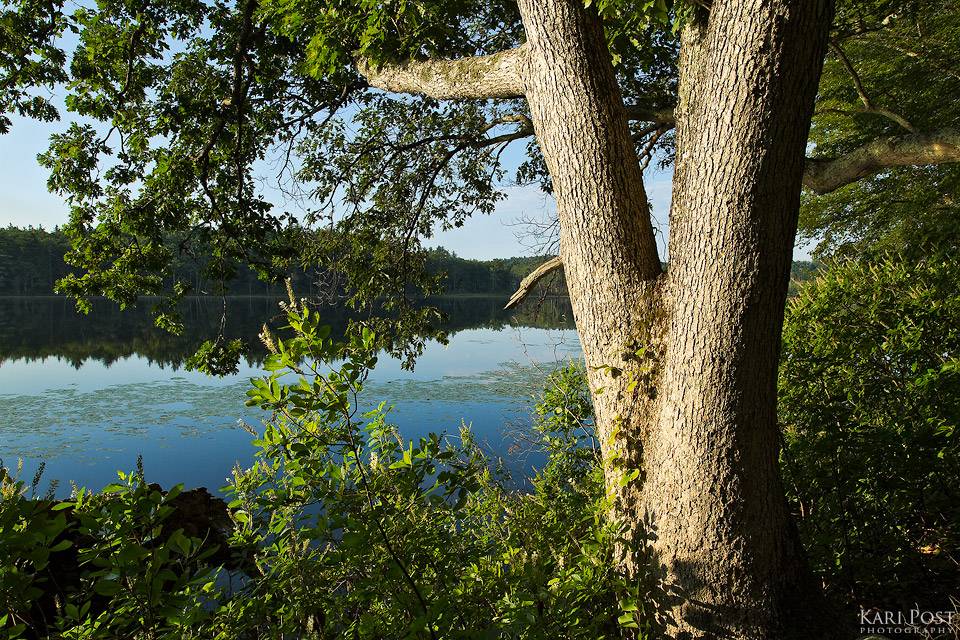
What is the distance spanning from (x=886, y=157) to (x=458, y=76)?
3.41m

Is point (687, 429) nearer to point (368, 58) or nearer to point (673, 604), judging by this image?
point (673, 604)

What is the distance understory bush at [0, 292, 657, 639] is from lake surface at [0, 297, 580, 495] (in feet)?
7.18

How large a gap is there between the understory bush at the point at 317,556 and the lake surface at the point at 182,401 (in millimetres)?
2188

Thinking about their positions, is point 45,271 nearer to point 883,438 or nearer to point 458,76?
point 458,76

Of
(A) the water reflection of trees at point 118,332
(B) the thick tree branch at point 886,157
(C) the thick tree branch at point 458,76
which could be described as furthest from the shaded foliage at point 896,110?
(A) the water reflection of trees at point 118,332

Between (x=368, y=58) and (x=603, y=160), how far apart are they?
2.36m

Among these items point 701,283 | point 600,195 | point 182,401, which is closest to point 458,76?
point 600,195

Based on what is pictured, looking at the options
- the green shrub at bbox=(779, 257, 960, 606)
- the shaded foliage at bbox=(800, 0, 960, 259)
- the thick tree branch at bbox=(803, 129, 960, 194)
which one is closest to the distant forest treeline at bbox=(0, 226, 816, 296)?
the shaded foliage at bbox=(800, 0, 960, 259)

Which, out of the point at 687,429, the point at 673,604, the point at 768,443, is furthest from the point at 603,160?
the point at 673,604

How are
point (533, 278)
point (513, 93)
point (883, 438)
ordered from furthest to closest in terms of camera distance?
point (533, 278) < point (513, 93) < point (883, 438)

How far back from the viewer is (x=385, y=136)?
6.55m

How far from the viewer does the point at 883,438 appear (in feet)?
8.62

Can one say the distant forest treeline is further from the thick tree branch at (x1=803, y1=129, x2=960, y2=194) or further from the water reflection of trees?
the thick tree branch at (x1=803, y1=129, x2=960, y2=194)

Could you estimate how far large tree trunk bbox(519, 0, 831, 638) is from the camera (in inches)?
75.2
